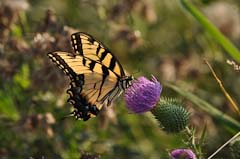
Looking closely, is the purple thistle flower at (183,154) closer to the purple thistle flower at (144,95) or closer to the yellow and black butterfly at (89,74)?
the purple thistle flower at (144,95)

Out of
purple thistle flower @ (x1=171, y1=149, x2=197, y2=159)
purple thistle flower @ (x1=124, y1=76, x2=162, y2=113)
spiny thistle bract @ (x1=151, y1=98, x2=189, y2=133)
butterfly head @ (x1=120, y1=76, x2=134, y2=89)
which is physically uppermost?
butterfly head @ (x1=120, y1=76, x2=134, y2=89)

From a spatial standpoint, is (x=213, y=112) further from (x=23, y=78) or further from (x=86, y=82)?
(x=23, y=78)

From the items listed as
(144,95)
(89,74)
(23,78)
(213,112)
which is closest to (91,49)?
(89,74)

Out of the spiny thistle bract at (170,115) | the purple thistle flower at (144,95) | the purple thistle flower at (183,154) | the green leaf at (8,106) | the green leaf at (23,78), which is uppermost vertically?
the green leaf at (23,78)

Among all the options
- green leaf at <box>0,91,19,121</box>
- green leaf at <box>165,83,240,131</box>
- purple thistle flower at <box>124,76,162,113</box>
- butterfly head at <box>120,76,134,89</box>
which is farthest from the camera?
green leaf at <box>0,91,19,121</box>

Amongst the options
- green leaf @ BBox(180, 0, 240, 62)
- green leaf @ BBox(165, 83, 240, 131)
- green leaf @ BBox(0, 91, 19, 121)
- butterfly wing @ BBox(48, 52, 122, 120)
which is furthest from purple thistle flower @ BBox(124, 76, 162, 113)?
green leaf @ BBox(0, 91, 19, 121)

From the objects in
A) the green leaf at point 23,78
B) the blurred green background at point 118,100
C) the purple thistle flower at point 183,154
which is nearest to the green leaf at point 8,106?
the blurred green background at point 118,100

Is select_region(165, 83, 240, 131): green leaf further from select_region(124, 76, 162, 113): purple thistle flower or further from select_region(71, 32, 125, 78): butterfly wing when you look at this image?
select_region(124, 76, 162, 113): purple thistle flower
